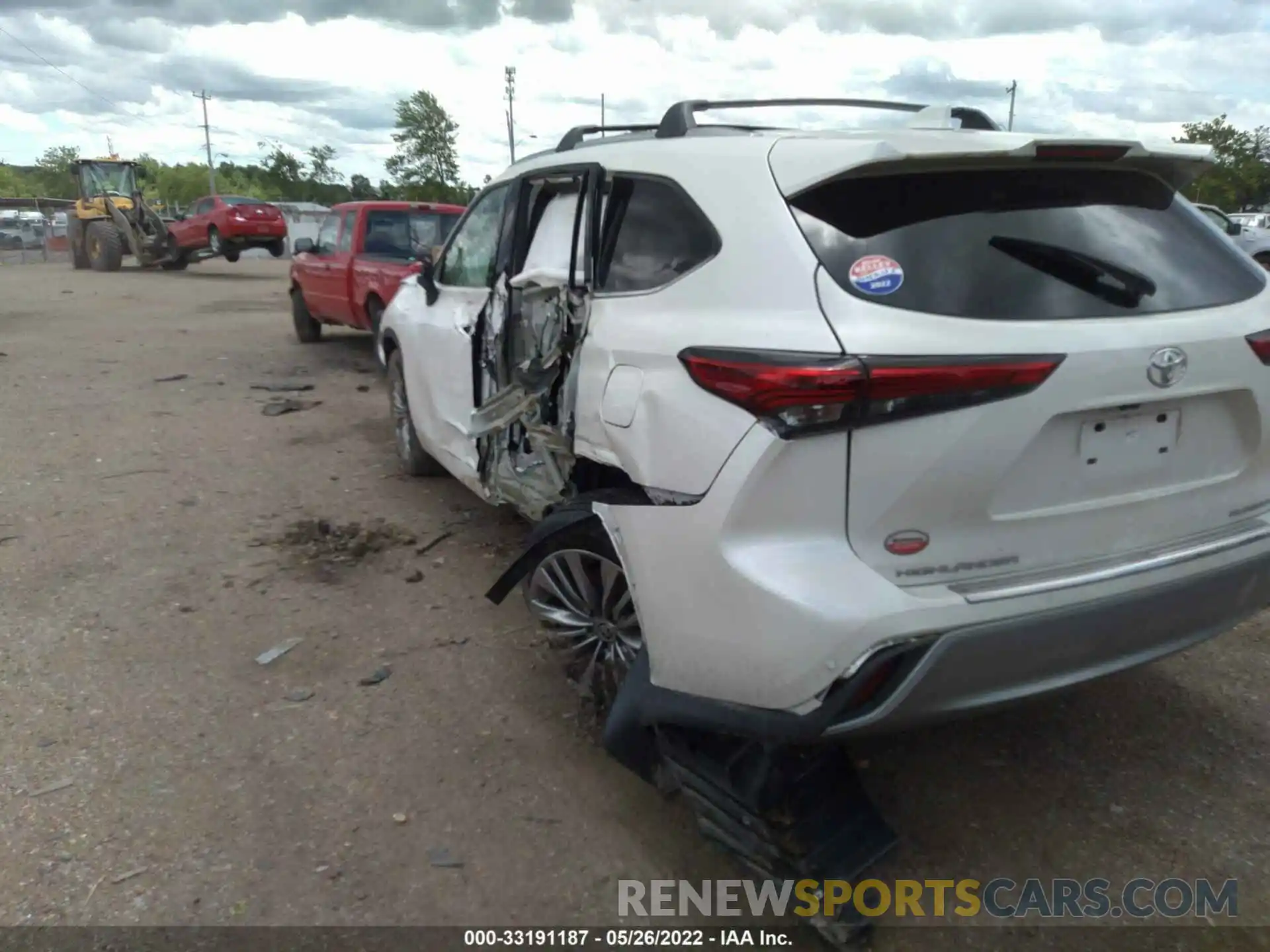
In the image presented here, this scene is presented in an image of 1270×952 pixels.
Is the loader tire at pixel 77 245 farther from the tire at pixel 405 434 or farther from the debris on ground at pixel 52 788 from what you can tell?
the debris on ground at pixel 52 788

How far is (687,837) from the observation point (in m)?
2.94

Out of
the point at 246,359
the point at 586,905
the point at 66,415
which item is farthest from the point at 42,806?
the point at 246,359

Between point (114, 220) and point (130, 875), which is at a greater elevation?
point (114, 220)

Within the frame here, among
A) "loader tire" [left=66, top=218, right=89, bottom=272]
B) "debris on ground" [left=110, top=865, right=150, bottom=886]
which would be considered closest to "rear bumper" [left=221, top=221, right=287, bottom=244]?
"loader tire" [left=66, top=218, right=89, bottom=272]

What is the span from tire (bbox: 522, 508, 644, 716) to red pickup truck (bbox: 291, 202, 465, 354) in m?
6.67

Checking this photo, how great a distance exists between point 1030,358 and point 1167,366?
0.42 metres

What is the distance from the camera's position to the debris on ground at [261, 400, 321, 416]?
27.4 feet

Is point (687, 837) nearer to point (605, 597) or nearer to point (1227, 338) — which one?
point (605, 597)

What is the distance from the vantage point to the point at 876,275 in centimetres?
237

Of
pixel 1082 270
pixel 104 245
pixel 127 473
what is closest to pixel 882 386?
pixel 1082 270

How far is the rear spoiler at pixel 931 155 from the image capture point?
241cm

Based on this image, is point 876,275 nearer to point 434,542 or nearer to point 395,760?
point 395,760

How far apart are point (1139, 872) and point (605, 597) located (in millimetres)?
1686

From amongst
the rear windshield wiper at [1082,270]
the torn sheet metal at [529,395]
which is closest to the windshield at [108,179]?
the torn sheet metal at [529,395]
